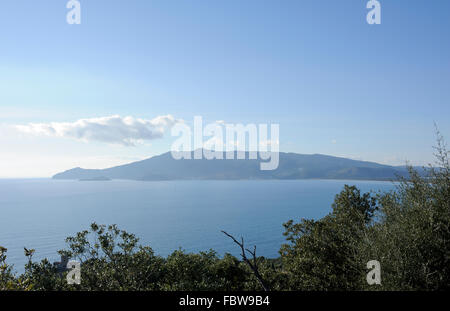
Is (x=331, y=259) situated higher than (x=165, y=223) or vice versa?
(x=331, y=259)

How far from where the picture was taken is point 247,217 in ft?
458

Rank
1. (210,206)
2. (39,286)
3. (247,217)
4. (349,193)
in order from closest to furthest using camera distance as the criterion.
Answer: (39,286)
(349,193)
(247,217)
(210,206)

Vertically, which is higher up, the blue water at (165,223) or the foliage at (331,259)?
the foliage at (331,259)

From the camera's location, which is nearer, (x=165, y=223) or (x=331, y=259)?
(x=331, y=259)

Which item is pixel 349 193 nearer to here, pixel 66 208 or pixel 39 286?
pixel 39 286

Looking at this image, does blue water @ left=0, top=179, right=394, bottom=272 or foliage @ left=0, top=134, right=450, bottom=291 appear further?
blue water @ left=0, top=179, right=394, bottom=272

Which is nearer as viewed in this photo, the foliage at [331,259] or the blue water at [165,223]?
the foliage at [331,259]

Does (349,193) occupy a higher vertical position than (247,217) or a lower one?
higher

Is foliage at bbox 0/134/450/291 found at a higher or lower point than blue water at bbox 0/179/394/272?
higher
